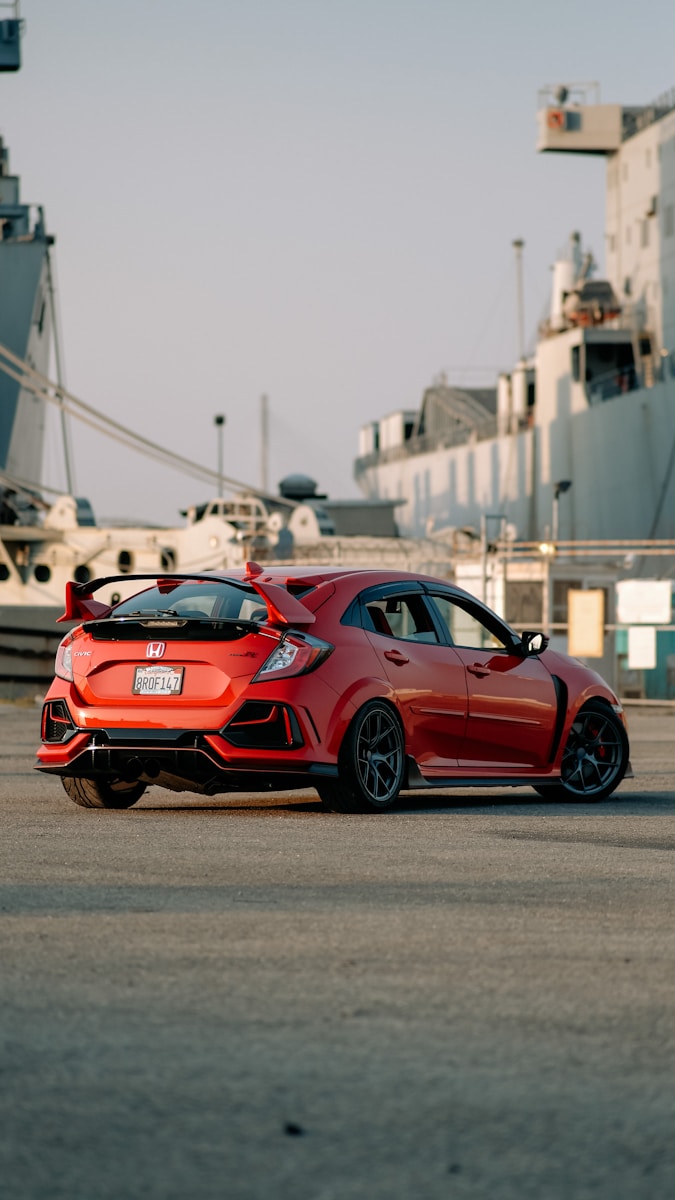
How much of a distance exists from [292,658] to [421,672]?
3.60 ft

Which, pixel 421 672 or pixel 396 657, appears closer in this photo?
pixel 396 657

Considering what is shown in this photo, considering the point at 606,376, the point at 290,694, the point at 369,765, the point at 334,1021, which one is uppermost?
the point at 606,376

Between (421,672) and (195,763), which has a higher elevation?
(421,672)

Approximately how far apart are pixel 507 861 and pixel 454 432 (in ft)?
260

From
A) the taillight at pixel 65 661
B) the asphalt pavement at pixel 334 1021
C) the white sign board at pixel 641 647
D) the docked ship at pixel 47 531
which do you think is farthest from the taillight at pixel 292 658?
the docked ship at pixel 47 531

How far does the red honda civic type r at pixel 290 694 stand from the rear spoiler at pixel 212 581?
12mm

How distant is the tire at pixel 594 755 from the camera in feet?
39.4

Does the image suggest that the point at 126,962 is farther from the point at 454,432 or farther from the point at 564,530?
the point at 454,432

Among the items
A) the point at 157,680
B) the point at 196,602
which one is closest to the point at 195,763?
the point at 157,680

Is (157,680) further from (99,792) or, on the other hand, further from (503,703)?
(503,703)

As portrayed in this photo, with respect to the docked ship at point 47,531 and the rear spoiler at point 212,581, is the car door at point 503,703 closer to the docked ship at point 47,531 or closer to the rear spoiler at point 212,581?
the rear spoiler at point 212,581

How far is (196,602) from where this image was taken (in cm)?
1090

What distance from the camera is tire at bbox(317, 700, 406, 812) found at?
10203 millimetres

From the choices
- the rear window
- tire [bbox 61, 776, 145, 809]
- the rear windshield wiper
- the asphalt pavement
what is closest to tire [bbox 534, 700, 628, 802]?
the rear window
